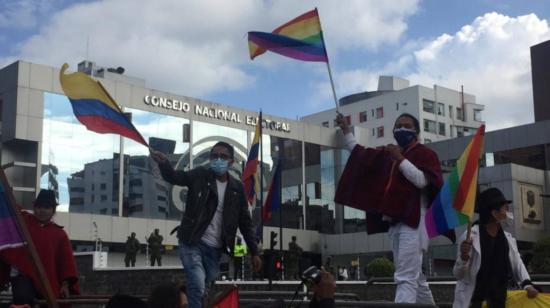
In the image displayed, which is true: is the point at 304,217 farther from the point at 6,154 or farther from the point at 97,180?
the point at 6,154

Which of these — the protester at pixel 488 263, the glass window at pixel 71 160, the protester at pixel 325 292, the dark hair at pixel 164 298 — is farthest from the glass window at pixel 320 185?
the dark hair at pixel 164 298

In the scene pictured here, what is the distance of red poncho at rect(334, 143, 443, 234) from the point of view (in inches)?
263

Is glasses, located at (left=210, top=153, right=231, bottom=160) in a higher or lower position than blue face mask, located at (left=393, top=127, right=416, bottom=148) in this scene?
lower

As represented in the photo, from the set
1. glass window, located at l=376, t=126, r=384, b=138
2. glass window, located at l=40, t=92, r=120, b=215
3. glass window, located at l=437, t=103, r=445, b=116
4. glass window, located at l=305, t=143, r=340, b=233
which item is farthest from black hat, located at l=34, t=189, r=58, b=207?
glass window, located at l=437, t=103, r=445, b=116

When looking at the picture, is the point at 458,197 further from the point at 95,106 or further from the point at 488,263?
the point at 95,106

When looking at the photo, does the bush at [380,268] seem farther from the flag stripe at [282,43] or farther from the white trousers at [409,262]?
the white trousers at [409,262]

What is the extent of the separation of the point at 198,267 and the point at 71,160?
38680 mm

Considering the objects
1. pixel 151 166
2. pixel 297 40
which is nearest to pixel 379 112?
pixel 151 166

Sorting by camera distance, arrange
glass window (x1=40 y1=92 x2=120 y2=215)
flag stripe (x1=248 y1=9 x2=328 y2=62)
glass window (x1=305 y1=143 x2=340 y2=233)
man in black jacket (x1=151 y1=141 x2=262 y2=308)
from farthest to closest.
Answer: glass window (x1=305 y1=143 x2=340 y2=233)
glass window (x1=40 y1=92 x2=120 y2=215)
flag stripe (x1=248 y1=9 x2=328 y2=62)
man in black jacket (x1=151 y1=141 x2=262 y2=308)

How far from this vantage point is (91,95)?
283 inches

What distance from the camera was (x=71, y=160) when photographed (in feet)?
145

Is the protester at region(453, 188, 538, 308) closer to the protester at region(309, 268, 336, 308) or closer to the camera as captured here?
the camera

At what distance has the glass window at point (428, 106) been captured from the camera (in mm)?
97812

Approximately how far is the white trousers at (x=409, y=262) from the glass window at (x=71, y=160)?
38.2m
